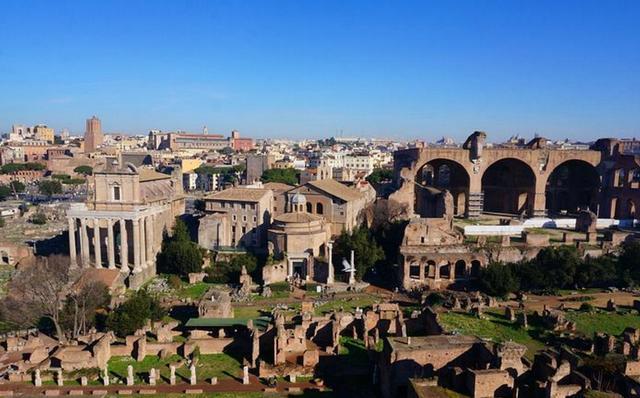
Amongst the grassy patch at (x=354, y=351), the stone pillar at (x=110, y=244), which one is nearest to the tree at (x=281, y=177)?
the stone pillar at (x=110, y=244)

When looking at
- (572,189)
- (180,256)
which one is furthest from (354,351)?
(572,189)

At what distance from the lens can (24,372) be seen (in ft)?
85.3

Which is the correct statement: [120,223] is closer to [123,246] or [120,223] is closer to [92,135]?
[123,246]

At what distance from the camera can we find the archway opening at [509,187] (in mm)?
62156

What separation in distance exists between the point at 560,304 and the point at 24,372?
33760mm

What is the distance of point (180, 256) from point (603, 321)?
103 ft

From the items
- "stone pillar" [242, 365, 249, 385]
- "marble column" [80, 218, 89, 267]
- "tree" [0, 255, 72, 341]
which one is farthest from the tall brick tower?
"stone pillar" [242, 365, 249, 385]

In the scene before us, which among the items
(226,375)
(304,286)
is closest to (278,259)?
(304,286)

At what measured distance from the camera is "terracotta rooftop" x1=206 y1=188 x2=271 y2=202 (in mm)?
47844

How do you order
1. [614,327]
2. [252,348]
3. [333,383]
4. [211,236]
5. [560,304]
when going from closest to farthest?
1. [333,383]
2. [252,348]
3. [614,327]
4. [560,304]
5. [211,236]

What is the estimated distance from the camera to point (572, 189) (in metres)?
65.8

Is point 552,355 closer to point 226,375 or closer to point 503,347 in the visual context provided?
point 503,347

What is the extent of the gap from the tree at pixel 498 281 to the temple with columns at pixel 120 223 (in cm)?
2708

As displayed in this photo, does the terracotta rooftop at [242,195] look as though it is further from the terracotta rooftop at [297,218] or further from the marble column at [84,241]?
the marble column at [84,241]
